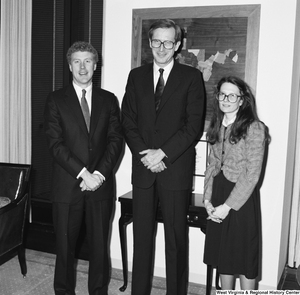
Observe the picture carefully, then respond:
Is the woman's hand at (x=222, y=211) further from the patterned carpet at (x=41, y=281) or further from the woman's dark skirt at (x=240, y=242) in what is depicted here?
the patterned carpet at (x=41, y=281)

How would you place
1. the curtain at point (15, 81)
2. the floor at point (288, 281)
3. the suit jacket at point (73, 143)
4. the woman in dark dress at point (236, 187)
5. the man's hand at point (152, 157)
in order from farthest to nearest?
the curtain at point (15, 81), the floor at point (288, 281), the suit jacket at point (73, 143), the man's hand at point (152, 157), the woman in dark dress at point (236, 187)

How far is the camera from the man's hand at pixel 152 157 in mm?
2525

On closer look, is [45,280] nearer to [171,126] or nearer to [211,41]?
[171,126]

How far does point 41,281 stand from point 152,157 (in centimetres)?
152

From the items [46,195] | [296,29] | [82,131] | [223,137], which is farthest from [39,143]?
[296,29]

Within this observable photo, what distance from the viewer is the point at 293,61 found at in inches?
116

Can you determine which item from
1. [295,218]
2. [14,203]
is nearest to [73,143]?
[14,203]

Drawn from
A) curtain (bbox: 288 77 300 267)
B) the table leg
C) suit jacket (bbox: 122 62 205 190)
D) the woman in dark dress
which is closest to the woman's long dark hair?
the woman in dark dress

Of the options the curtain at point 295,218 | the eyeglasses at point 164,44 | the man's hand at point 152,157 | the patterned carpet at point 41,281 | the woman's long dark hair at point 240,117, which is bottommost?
the patterned carpet at point 41,281

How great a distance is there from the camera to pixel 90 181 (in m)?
2.60

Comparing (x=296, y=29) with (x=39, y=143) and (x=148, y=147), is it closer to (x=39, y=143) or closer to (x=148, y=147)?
(x=148, y=147)

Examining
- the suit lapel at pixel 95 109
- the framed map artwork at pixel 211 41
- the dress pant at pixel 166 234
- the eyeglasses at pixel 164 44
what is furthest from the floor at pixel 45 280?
the eyeglasses at pixel 164 44

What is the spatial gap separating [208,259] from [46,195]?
7.21 ft

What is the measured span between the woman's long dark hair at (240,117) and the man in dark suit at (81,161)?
0.65 m
